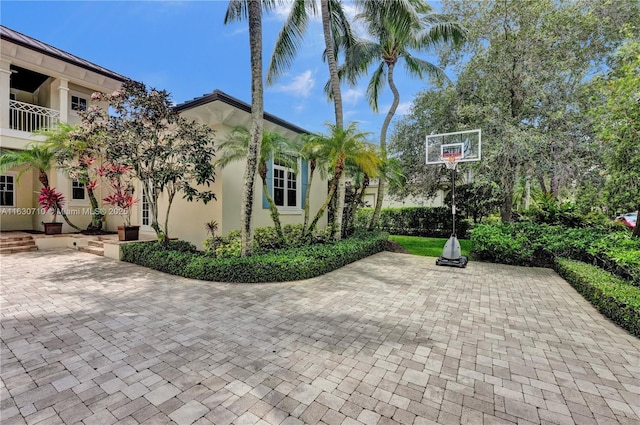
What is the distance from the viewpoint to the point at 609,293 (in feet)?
16.0

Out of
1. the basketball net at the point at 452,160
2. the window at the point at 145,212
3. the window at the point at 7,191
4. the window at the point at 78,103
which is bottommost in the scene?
the window at the point at 145,212

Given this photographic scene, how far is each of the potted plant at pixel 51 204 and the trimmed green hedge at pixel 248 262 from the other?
15.6ft

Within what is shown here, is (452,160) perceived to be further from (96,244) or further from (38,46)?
(38,46)

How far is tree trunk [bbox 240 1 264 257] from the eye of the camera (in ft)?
22.9

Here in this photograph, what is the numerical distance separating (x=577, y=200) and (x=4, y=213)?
23.5 m

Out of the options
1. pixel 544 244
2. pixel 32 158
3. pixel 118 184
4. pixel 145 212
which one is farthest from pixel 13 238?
pixel 544 244

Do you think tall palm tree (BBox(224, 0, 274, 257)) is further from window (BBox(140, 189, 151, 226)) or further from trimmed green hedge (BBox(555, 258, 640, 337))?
trimmed green hedge (BBox(555, 258, 640, 337))

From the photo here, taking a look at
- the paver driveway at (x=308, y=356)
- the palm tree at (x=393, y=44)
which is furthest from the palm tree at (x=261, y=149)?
the paver driveway at (x=308, y=356)

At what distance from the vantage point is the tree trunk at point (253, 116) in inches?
274

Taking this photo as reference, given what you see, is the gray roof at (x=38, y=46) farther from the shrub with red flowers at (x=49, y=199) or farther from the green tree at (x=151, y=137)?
the green tree at (x=151, y=137)

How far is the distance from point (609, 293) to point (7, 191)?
20.4 metres

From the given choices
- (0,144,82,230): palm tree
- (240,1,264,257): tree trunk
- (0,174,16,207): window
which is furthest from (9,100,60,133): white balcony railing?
(240,1,264,257): tree trunk

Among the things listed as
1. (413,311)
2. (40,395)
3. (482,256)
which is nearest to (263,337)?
(40,395)

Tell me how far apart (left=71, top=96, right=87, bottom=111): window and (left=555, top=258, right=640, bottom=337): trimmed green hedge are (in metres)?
19.0
